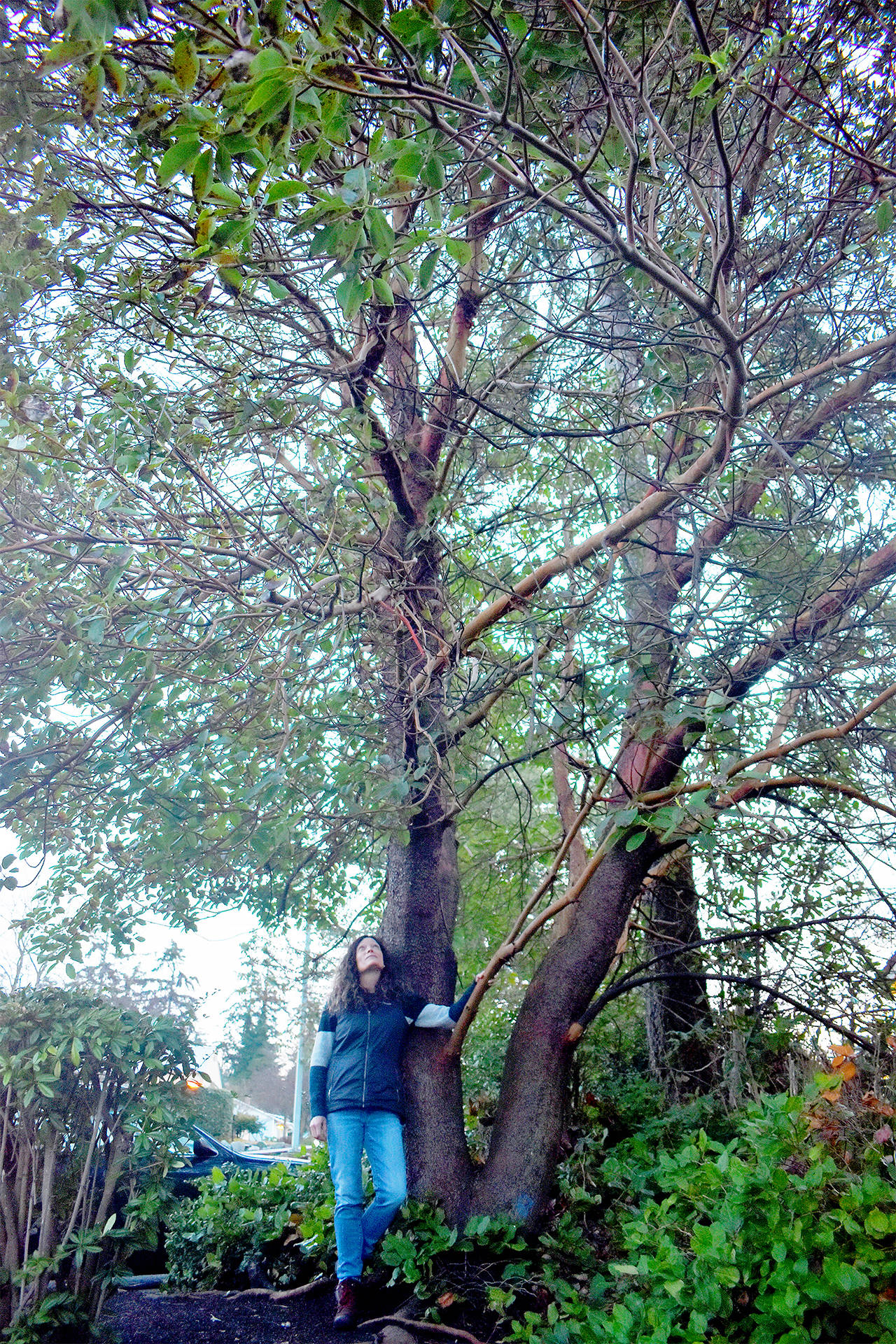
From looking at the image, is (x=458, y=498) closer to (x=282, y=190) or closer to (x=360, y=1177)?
(x=282, y=190)

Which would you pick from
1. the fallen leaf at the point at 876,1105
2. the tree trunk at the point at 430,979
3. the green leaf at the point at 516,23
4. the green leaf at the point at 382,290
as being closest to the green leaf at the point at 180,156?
the green leaf at the point at 382,290

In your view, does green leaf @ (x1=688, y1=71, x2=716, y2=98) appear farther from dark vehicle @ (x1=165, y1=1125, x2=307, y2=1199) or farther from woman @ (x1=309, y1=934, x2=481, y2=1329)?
dark vehicle @ (x1=165, y1=1125, x2=307, y2=1199)

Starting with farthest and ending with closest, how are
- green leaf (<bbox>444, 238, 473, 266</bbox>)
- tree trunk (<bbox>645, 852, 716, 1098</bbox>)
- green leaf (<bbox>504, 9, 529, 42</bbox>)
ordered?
1. tree trunk (<bbox>645, 852, 716, 1098</bbox>)
2. green leaf (<bbox>504, 9, 529, 42</bbox>)
3. green leaf (<bbox>444, 238, 473, 266</bbox>)

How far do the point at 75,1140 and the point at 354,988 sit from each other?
1463 mm

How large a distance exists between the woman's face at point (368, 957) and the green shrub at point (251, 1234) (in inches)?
51.3

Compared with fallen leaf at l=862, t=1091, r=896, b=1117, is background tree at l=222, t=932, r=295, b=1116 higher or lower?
higher

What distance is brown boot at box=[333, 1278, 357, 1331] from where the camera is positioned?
12.3 feet

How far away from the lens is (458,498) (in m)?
5.01

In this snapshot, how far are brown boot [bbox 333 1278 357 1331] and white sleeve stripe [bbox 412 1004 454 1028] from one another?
1152 mm

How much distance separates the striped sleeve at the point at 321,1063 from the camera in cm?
436

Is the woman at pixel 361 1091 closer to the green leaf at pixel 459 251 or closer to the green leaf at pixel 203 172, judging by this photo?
the green leaf at pixel 459 251

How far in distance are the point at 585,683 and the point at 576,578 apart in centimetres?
78

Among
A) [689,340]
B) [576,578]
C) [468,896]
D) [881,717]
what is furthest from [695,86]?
[468,896]

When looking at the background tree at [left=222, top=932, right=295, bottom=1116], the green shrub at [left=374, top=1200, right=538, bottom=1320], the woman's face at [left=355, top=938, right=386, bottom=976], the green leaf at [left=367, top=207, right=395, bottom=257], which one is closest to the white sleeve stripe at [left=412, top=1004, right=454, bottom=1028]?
the woman's face at [left=355, top=938, right=386, bottom=976]
